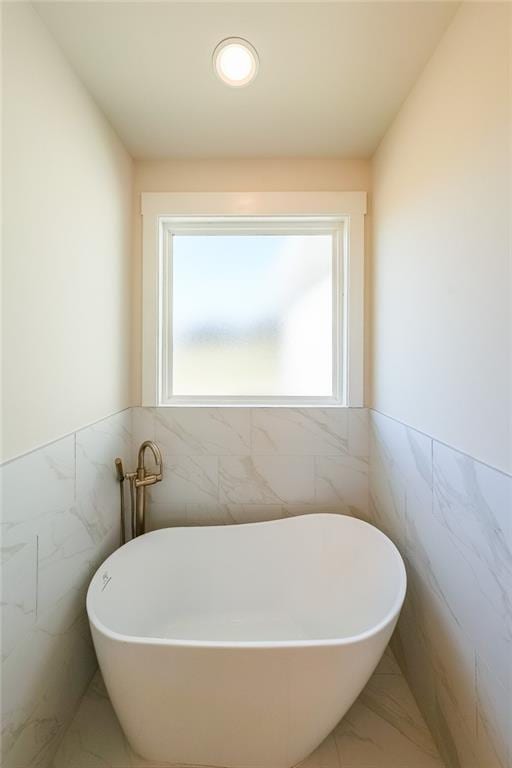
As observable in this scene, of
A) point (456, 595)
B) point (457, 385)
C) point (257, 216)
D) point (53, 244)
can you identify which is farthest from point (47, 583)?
point (257, 216)

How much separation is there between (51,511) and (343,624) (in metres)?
1.25

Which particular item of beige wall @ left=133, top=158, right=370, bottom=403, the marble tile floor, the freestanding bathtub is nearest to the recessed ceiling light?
beige wall @ left=133, top=158, right=370, bottom=403

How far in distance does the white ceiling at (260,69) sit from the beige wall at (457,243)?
5.4 inches

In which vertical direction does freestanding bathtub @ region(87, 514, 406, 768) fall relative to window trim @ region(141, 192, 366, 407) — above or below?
below

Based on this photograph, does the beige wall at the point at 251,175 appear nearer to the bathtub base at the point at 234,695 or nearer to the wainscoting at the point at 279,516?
the wainscoting at the point at 279,516

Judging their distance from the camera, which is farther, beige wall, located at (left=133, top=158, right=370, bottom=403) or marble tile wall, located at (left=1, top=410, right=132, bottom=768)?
beige wall, located at (left=133, top=158, right=370, bottom=403)

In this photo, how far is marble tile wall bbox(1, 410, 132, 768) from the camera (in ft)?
2.84

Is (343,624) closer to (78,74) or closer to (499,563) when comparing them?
(499,563)

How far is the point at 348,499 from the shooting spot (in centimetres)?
169

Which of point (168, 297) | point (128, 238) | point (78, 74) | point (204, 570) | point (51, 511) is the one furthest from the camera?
point (168, 297)

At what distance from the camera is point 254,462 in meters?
1.69

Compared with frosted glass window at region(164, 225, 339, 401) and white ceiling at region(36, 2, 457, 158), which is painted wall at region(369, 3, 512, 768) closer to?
white ceiling at region(36, 2, 457, 158)

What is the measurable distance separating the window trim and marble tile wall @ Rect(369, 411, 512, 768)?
0.52 metres

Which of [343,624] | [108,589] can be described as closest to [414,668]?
[343,624]
